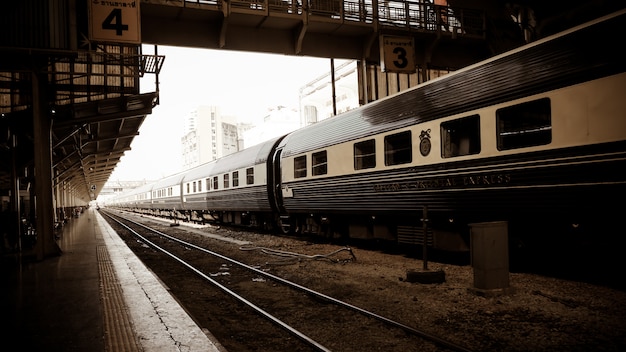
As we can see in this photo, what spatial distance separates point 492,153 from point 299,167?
7541 millimetres

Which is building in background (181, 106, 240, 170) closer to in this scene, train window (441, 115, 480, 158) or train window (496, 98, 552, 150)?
train window (441, 115, 480, 158)

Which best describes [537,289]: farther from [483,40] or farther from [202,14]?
[483,40]

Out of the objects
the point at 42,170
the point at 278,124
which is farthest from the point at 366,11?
the point at 278,124

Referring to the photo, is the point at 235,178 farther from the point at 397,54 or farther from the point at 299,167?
the point at 397,54

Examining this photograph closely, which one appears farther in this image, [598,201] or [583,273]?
[583,273]

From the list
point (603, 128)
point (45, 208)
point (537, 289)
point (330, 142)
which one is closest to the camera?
point (603, 128)

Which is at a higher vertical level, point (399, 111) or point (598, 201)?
point (399, 111)

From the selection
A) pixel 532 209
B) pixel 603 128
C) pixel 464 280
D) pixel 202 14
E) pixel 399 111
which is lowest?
pixel 464 280

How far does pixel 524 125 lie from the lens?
7.16m

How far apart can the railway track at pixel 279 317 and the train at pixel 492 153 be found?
8.26ft

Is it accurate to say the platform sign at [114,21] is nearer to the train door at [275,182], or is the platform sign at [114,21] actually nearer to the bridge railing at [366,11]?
the bridge railing at [366,11]

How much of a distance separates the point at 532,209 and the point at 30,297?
7.39 metres

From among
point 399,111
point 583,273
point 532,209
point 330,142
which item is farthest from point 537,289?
point 330,142

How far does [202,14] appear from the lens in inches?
566
